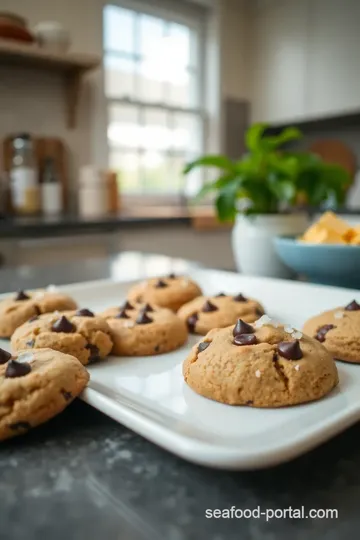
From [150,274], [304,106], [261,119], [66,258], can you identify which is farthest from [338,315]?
[261,119]

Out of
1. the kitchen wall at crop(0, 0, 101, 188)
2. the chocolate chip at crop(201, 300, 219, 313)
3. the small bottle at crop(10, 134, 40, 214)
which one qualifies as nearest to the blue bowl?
the chocolate chip at crop(201, 300, 219, 313)

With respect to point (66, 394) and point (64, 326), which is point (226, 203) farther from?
point (66, 394)

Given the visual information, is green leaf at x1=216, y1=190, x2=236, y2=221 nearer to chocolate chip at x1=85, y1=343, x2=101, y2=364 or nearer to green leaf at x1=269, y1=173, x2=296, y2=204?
green leaf at x1=269, y1=173, x2=296, y2=204

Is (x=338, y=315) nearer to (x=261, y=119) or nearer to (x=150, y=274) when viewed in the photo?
(x=150, y=274)

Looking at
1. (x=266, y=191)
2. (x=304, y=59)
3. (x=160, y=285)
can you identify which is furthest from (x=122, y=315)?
(x=304, y=59)

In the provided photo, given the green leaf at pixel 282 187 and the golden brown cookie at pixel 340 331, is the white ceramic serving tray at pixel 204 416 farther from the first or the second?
the green leaf at pixel 282 187
